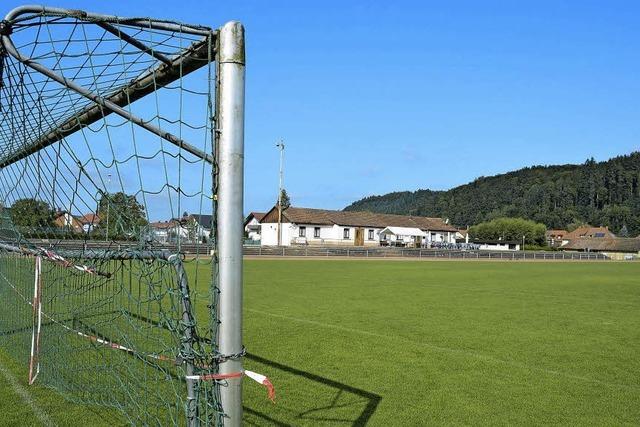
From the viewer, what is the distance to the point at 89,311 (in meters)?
9.14

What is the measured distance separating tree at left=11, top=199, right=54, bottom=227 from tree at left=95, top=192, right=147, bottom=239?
2.20 meters

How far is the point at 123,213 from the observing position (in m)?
3.51

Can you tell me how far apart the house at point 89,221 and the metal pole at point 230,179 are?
196cm

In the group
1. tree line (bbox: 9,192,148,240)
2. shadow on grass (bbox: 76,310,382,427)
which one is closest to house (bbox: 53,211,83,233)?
tree line (bbox: 9,192,148,240)

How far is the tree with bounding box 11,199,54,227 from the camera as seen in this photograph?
585 cm

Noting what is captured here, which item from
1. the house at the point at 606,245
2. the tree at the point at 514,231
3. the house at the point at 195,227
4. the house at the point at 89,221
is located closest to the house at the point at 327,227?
the tree at the point at 514,231

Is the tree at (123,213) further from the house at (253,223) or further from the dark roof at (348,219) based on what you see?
the house at (253,223)

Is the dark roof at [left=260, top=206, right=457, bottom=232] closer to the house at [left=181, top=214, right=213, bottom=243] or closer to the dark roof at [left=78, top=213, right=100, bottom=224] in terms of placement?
the dark roof at [left=78, top=213, right=100, bottom=224]

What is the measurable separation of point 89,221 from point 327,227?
59.8 m

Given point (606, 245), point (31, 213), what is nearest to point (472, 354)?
point (31, 213)

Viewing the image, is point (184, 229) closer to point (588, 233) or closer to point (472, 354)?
point (472, 354)

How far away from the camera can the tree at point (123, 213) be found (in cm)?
348

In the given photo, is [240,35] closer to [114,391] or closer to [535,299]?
[114,391]

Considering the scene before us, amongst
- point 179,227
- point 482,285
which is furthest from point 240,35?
point 482,285
